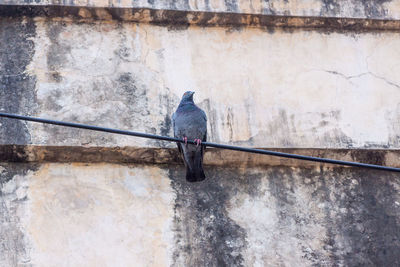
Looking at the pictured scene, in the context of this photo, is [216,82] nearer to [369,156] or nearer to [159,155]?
[159,155]

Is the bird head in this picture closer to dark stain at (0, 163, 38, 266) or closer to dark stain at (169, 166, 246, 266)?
dark stain at (169, 166, 246, 266)

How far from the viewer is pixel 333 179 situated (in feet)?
19.0

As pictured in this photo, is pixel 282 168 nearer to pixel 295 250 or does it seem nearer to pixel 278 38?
pixel 295 250

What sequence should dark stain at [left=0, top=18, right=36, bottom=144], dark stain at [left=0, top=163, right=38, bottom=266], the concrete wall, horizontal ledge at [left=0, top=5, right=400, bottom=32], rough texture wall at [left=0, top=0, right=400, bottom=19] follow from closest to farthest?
dark stain at [left=0, top=163, right=38, bottom=266] → the concrete wall → dark stain at [left=0, top=18, right=36, bottom=144] → horizontal ledge at [left=0, top=5, right=400, bottom=32] → rough texture wall at [left=0, top=0, right=400, bottom=19]

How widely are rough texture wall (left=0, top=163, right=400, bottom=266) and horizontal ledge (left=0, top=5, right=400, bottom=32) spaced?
1374 mm

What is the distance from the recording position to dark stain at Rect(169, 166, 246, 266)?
208 inches

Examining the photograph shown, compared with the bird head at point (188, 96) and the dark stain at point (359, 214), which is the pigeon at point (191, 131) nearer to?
the bird head at point (188, 96)

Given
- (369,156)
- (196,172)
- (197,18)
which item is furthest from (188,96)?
(369,156)

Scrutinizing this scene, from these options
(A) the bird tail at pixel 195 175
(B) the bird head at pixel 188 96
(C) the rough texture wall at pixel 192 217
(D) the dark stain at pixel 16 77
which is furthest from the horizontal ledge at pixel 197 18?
(A) the bird tail at pixel 195 175

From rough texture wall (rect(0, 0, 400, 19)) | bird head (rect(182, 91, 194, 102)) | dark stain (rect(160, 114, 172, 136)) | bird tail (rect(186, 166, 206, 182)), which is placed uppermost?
rough texture wall (rect(0, 0, 400, 19))

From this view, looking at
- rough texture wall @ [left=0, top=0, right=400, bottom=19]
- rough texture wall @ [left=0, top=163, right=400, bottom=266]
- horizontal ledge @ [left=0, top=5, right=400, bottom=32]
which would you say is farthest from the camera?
rough texture wall @ [left=0, top=0, right=400, bottom=19]

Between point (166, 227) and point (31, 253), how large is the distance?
0.92 meters

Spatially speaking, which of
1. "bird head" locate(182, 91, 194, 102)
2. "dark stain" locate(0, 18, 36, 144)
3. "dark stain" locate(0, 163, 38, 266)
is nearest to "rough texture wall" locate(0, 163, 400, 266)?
"dark stain" locate(0, 163, 38, 266)

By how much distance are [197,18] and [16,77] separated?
157cm
